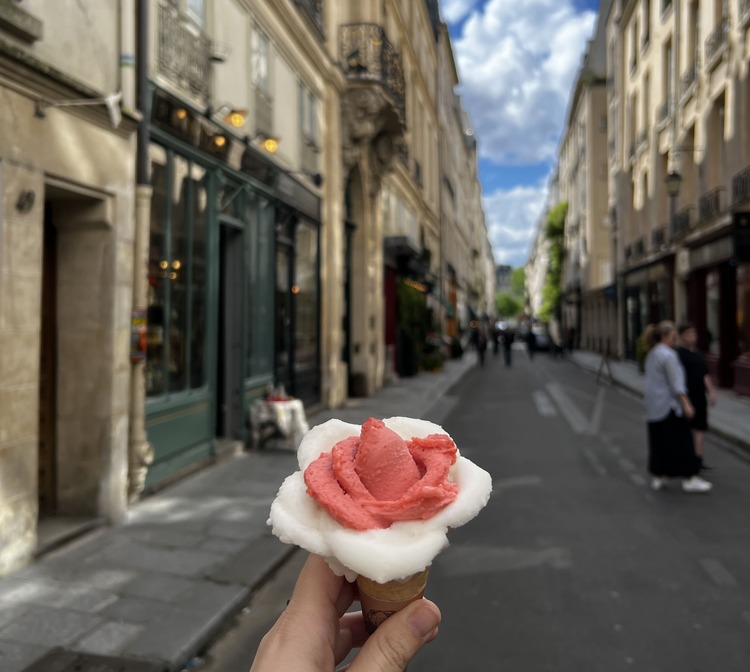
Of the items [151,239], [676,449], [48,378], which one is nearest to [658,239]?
[676,449]

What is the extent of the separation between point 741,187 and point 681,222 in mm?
5624

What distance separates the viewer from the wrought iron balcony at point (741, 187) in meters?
15.1

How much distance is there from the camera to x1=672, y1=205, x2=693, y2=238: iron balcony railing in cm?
2050

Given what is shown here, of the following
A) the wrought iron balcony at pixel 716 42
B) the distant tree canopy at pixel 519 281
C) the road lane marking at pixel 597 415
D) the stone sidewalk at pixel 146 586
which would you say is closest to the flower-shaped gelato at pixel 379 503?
the stone sidewalk at pixel 146 586

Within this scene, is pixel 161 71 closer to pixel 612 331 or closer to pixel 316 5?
pixel 316 5

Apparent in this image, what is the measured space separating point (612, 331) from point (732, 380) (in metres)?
20.1

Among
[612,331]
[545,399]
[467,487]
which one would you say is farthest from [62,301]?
[612,331]

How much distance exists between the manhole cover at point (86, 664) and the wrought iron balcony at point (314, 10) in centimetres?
1103

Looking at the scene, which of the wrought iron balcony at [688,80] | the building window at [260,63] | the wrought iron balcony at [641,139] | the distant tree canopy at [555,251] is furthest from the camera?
the distant tree canopy at [555,251]

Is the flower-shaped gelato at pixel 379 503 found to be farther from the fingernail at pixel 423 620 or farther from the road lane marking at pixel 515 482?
the road lane marking at pixel 515 482

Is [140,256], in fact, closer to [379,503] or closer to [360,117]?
[379,503]

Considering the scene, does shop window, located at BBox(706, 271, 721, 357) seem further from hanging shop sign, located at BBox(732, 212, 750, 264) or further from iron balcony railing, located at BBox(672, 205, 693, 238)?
hanging shop sign, located at BBox(732, 212, 750, 264)

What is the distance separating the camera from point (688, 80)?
20.1 metres

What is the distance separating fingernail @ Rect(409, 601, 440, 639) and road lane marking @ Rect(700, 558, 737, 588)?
4073mm
